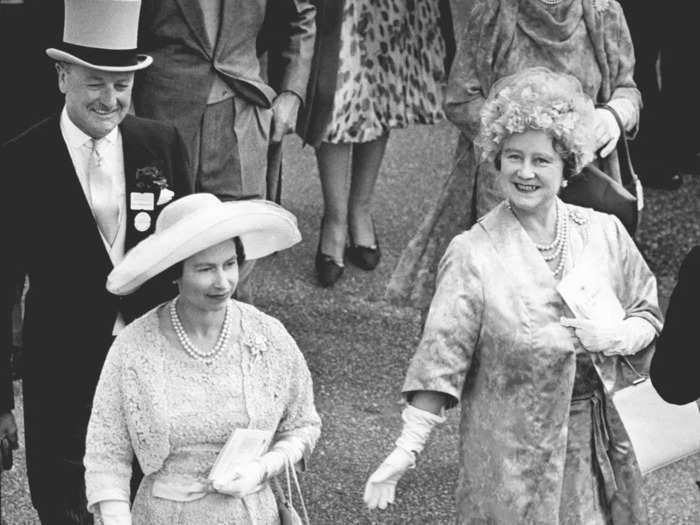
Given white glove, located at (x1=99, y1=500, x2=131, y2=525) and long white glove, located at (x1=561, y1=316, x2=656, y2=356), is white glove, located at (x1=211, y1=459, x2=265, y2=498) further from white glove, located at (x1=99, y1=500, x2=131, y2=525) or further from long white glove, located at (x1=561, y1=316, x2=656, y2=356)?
long white glove, located at (x1=561, y1=316, x2=656, y2=356)

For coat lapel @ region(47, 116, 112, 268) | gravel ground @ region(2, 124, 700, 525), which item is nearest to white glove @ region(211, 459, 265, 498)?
coat lapel @ region(47, 116, 112, 268)

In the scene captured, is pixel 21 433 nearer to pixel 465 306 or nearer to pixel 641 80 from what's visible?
pixel 465 306

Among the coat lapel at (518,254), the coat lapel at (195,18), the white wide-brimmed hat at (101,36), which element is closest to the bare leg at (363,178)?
the coat lapel at (195,18)

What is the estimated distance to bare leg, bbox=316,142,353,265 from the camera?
7.85 metres

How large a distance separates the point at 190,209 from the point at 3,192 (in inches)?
35.3

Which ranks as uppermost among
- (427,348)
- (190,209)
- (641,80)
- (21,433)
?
(190,209)

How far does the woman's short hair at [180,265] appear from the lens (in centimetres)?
419

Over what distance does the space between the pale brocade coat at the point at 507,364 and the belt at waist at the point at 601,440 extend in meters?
0.02

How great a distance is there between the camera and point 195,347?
4172 millimetres

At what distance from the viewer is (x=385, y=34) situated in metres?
7.84

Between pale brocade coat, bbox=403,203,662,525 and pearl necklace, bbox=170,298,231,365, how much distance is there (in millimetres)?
553

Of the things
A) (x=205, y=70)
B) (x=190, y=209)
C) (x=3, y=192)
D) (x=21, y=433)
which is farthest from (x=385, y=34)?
(x=190, y=209)

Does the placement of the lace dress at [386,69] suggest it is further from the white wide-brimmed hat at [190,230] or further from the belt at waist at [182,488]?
the belt at waist at [182,488]

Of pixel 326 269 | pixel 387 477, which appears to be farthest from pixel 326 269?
pixel 387 477
